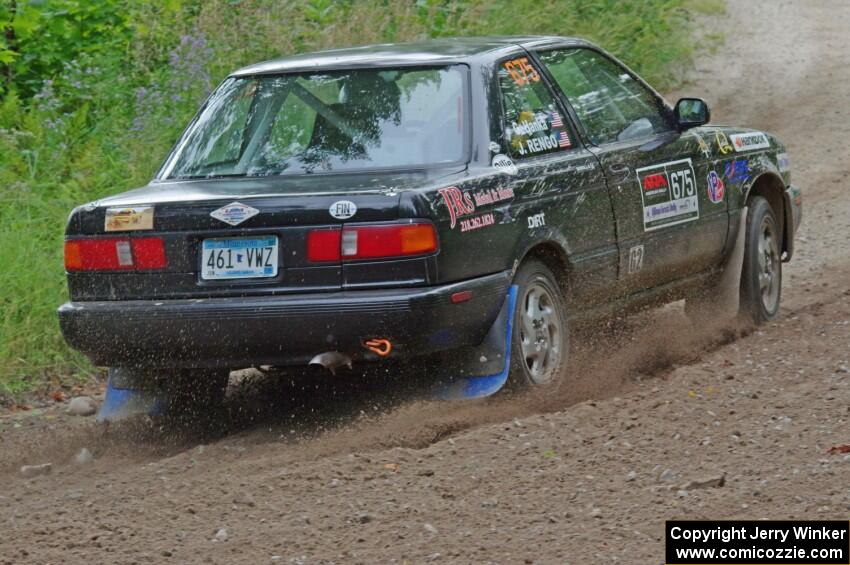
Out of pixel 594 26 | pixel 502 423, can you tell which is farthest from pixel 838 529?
pixel 594 26

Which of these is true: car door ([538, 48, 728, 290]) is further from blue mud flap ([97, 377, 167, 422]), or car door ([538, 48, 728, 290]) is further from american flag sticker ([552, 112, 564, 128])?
blue mud flap ([97, 377, 167, 422])

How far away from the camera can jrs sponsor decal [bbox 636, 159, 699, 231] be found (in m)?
7.27

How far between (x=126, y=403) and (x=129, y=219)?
1003 millimetres

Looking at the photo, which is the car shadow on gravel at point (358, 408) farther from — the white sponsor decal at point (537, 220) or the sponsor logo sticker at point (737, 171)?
the sponsor logo sticker at point (737, 171)

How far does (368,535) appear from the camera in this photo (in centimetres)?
462

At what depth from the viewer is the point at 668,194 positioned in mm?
7438

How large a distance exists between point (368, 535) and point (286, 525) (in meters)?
0.30

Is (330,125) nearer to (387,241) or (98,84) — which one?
(387,241)

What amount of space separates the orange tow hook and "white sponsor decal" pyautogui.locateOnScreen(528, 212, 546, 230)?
936 millimetres

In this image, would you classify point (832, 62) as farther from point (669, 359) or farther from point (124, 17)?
point (669, 359)

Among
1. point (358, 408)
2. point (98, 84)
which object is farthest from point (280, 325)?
point (98, 84)

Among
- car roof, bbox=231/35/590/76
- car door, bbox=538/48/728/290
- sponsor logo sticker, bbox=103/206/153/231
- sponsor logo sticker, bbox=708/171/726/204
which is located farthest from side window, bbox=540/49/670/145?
sponsor logo sticker, bbox=103/206/153/231

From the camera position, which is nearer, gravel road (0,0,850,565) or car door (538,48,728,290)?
gravel road (0,0,850,565)

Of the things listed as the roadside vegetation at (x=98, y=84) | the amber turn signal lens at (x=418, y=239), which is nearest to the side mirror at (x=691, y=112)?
the amber turn signal lens at (x=418, y=239)
